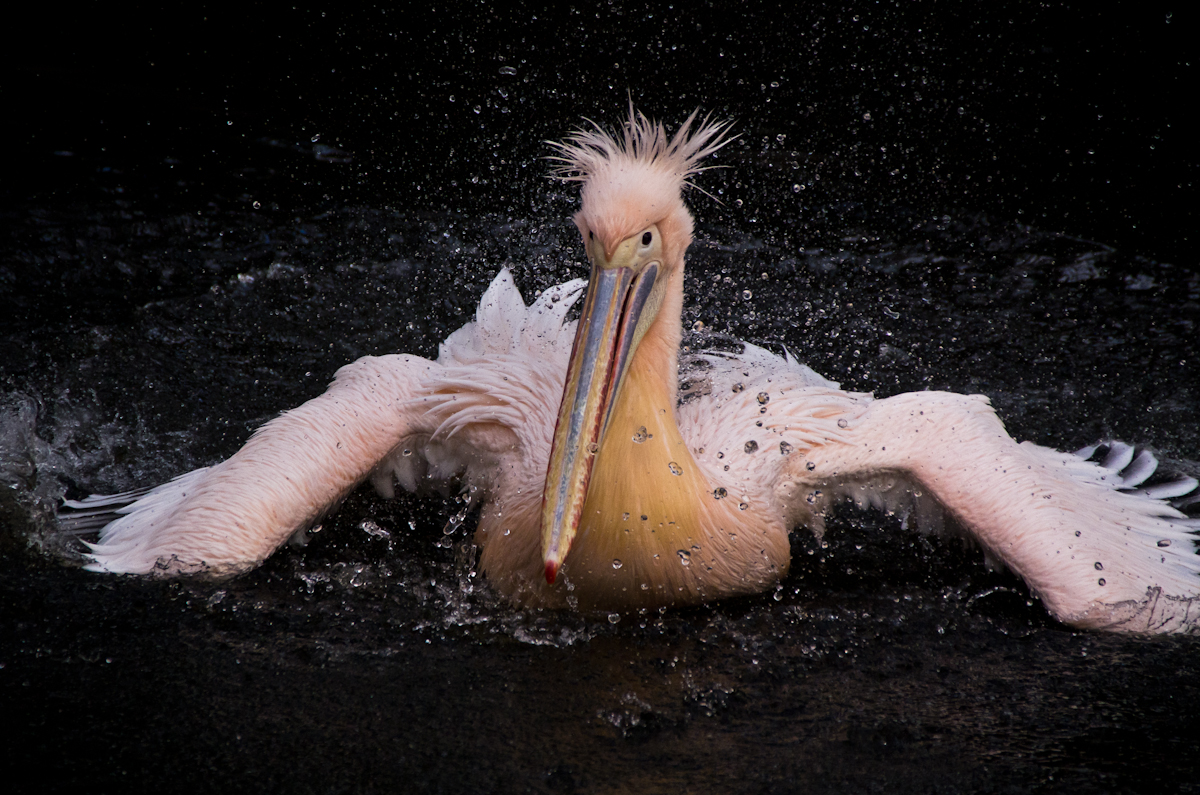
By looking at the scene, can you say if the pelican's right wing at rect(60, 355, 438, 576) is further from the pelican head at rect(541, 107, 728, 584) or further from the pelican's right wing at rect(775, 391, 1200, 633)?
the pelican's right wing at rect(775, 391, 1200, 633)

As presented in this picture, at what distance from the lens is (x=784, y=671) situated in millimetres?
2016

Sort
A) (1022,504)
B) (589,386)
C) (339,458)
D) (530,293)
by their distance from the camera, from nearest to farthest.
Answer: (589,386) < (1022,504) < (339,458) < (530,293)

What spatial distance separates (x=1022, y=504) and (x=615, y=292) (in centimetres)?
111

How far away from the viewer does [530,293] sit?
4.11 metres

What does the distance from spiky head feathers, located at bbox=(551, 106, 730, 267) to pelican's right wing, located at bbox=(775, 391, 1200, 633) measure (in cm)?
69

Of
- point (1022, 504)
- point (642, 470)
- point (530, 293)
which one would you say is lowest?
point (1022, 504)

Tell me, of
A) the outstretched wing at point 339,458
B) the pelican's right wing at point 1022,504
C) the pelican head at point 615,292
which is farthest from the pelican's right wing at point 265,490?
the pelican's right wing at point 1022,504

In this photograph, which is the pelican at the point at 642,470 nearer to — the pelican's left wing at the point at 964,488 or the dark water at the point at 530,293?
the pelican's left wing at the point at 964,488

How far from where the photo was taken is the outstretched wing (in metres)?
2.32

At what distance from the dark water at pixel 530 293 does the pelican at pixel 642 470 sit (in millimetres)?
110

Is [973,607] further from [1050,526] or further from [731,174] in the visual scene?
[731,174]

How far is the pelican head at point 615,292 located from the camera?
1.91m

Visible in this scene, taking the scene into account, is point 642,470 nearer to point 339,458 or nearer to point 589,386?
point 589,386

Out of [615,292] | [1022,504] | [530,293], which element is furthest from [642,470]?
[530,293]
